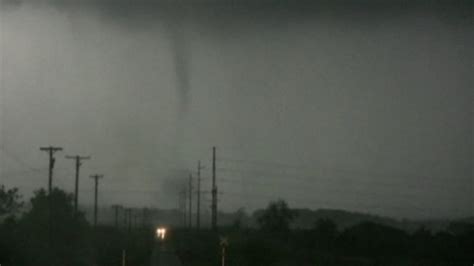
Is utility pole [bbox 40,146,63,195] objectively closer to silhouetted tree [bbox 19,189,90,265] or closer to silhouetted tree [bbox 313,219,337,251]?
silhouetted tree [bbox 19,189,90,265]

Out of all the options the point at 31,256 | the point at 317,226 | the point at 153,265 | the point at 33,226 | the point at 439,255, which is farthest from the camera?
the point at 317,226

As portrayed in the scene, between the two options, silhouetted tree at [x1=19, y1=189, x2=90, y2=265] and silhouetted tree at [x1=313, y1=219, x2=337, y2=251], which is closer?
silhouetted tree at [x1=19, y1=189, x2=90, y2=265]

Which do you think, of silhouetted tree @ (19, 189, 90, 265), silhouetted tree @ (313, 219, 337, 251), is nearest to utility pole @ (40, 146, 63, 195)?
silhouetted tree @ (19, 189, 90, 265)

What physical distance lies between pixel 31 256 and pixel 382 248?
48.2 m

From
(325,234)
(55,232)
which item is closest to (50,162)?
(55,232)

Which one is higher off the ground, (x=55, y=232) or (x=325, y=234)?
(x=325, y=234)

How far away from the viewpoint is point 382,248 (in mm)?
100000

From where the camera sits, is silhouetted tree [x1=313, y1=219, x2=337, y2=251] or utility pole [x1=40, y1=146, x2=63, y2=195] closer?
utility pole [x1=40, y1=146, x2=63, y2=195]

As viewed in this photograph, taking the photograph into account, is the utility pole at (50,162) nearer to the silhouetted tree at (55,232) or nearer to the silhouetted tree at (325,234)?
the silhouetted tree at (55,232)

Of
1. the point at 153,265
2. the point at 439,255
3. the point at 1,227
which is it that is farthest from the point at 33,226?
the point at 439,255

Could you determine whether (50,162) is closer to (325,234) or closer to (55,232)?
(55,232)

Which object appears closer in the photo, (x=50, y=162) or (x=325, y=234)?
(x=50, y=162)

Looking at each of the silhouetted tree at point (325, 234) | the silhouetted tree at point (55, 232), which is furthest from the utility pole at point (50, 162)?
the silhouetted tree at point (325, 234)

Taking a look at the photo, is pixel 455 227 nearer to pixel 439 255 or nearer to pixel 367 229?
pixel 367 229
